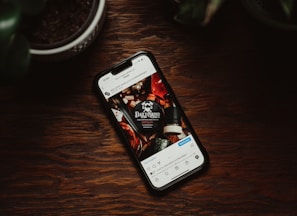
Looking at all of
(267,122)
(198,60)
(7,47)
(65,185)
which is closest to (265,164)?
(267,122)

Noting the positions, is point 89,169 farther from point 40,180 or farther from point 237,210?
point 237,210

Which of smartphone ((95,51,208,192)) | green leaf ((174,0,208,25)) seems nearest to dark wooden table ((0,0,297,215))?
smartphone ((95,51,208,192))

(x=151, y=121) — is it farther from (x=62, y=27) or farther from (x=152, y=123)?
(x=62, y=27)

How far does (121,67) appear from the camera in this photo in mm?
772

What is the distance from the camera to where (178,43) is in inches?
30.3

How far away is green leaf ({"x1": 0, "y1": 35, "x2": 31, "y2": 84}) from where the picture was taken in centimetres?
58

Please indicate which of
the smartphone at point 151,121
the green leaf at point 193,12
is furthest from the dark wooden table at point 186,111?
the green leaf at point 193,12

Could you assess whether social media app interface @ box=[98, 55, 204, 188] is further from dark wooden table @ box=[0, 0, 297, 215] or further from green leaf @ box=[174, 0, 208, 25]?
green leaf @ box=[174, 0, 208, 25]

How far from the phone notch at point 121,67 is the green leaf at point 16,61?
0.20m

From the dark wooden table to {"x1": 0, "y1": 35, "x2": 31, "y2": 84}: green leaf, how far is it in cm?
17

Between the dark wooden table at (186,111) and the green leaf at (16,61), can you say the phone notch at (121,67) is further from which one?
the green leaf at (16,61)

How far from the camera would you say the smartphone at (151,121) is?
2.50 feet

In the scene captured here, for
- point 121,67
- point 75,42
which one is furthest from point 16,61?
point 121,67

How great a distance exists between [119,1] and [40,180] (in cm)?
28
